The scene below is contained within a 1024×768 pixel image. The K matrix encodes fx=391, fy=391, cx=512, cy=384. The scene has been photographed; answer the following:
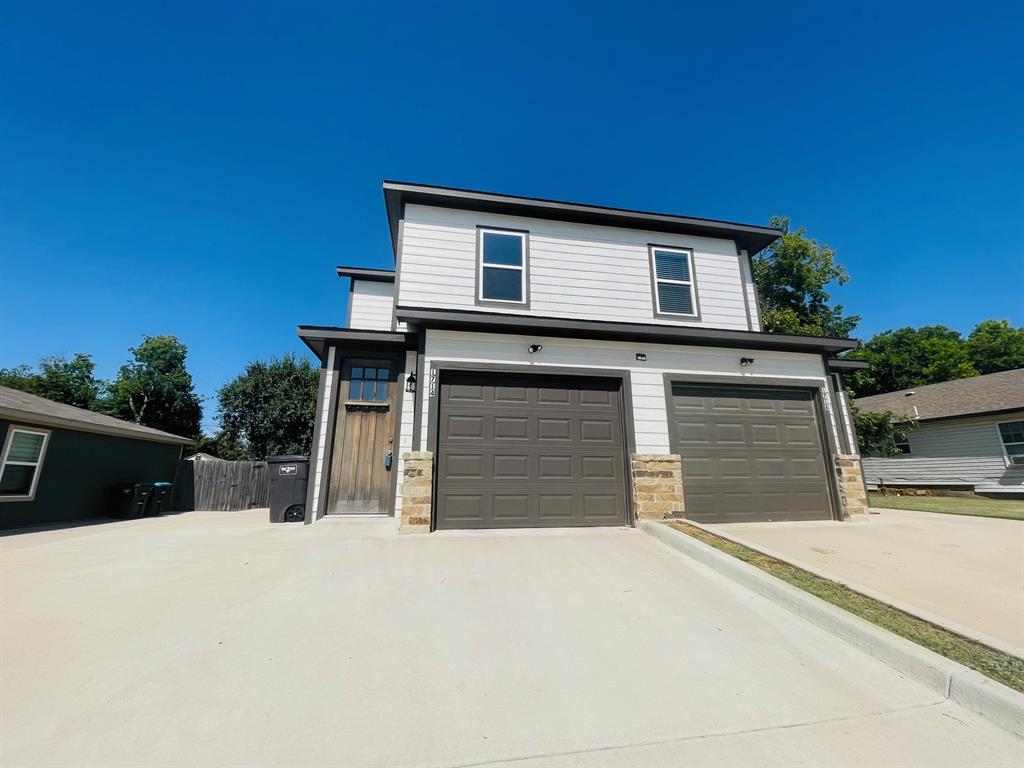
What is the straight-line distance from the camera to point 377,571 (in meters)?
3.82

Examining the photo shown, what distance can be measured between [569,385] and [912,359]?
37.9 meters

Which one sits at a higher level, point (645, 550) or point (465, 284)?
point (465, 284)

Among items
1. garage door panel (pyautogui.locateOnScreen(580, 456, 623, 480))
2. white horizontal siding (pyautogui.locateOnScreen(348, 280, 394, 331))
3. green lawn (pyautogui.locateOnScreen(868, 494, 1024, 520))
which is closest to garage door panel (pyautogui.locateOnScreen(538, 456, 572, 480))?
garage door panel (pyautogui.locateOnScreen(580, 456, 623, 480))

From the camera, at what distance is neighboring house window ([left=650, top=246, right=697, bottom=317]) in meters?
7.70

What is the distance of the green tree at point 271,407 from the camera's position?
1816cm

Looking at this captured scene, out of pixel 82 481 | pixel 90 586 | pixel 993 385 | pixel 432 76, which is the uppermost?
pixel 432 76

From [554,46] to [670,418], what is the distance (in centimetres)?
803

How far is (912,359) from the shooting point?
29.8m

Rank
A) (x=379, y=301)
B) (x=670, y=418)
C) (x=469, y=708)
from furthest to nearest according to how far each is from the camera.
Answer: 1. (x=379, y=301)
2. (x=670, y=418)
3. (x=469, y=708)

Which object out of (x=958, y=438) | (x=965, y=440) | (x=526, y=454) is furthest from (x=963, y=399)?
(x=526, y=454)

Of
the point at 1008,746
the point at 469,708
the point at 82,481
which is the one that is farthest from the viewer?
the point at 82,481

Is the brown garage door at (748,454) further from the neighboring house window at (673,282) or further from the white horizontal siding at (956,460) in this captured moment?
the white horizontal siding at (956,460)

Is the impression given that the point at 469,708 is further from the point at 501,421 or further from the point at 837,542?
the point at 837,542

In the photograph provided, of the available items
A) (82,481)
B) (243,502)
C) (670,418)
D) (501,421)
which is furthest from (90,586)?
(243,502)
